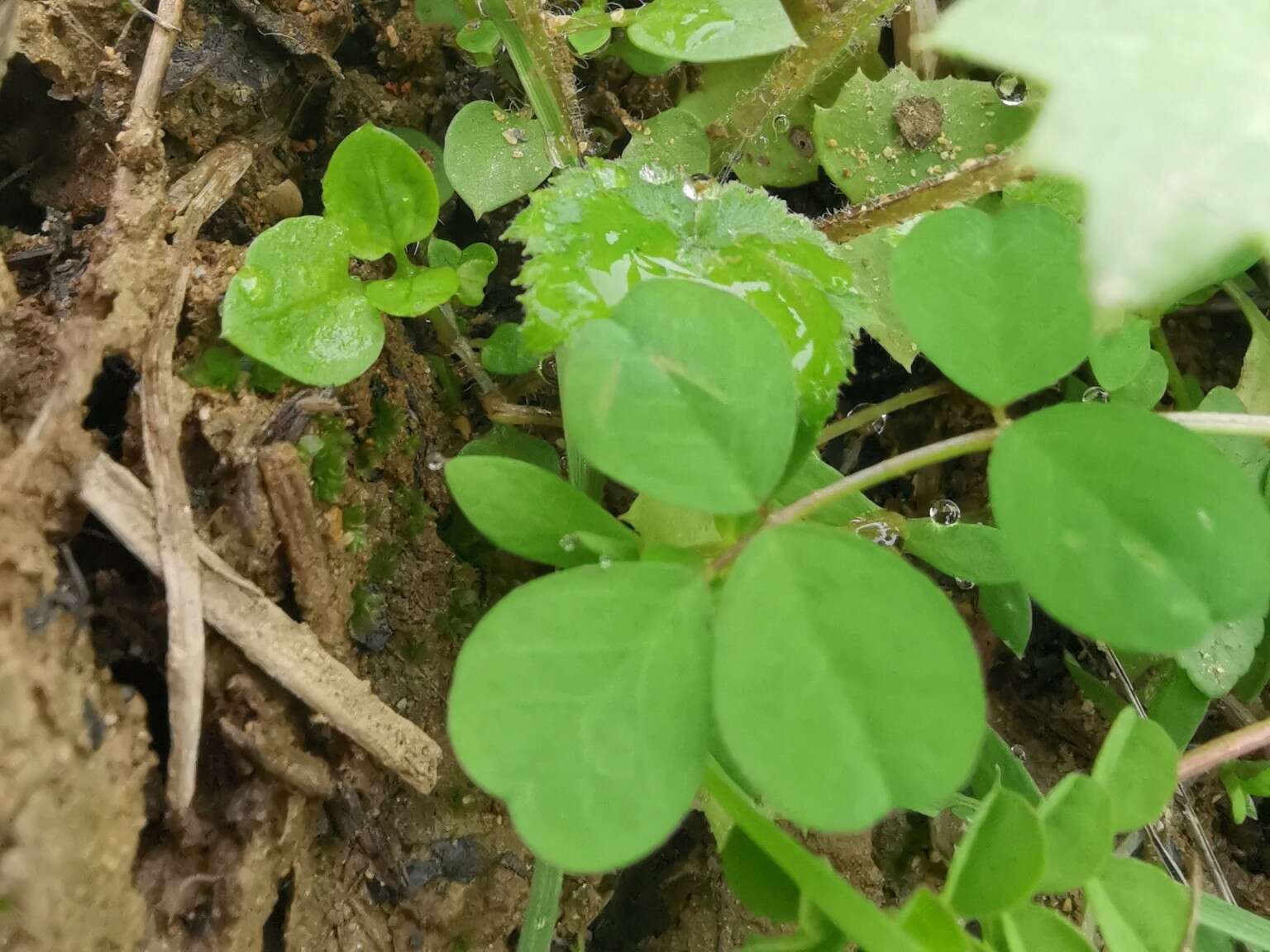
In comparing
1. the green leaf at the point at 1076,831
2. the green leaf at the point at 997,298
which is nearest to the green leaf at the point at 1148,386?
the green leaf at the point at 997,298

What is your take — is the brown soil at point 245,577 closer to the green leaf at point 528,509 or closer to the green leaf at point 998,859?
the green leaf at point 528,509

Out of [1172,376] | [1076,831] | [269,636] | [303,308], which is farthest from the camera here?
[1172,376]

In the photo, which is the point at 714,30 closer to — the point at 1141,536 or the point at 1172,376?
the point at 1141,536

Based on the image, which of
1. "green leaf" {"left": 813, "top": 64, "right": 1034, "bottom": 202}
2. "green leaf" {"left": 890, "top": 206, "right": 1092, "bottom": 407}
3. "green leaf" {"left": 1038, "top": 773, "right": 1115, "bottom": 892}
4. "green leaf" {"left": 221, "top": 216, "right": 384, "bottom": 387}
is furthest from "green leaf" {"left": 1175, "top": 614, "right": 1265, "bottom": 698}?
"green leaf" {"left": 221, "top": 216, "right": 384, "bottom": 387}

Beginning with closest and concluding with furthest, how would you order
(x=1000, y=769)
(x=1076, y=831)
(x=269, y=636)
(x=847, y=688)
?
1. (x=847, y=688)
2. (x=1076, y=831)
3. (x=269, y=636)
4. (x=1000, y=769)

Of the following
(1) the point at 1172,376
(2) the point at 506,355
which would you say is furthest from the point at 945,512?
(2) the point at 506,355

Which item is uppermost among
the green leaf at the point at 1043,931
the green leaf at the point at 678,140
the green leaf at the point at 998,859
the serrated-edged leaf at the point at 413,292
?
the green leaf at the point at 678,140

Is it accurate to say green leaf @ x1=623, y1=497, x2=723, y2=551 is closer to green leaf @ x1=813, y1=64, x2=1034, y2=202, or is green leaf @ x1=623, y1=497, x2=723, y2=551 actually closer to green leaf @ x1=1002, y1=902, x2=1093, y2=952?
green leaf @ x1=1002, y1=902, x2=1093, y2=952

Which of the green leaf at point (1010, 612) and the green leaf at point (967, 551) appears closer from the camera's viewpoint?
the green leaf at point (967, 551)

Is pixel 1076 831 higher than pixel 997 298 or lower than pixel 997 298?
lower
